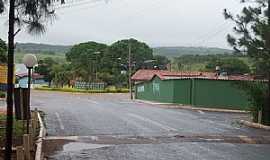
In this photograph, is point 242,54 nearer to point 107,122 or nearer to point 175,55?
point 107,122

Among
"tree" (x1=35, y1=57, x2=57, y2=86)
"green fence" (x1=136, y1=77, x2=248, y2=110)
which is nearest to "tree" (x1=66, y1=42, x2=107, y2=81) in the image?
"tree" (x1=35, y1=57, x2=57, y2=86)

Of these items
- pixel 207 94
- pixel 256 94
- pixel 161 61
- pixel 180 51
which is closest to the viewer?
pixel 256 94

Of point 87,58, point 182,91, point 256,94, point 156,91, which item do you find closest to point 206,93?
point 182,91

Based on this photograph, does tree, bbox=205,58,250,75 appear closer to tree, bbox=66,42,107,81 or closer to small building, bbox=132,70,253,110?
tree, bbox=66,42,107,81

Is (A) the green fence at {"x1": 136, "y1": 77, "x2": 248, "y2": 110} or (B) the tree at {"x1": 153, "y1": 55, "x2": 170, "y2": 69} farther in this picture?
(B) the tree at {"x1": 153, "y1": 55, "x2": 170, "y2": 69}

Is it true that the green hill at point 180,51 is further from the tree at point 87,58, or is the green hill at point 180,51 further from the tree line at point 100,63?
the tree at point 87,58

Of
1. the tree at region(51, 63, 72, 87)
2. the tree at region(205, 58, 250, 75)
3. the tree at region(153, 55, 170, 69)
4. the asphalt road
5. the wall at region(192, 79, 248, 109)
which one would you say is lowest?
the asphalt road

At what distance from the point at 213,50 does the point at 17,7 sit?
84184mm

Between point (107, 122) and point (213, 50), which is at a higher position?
point (213, 50)

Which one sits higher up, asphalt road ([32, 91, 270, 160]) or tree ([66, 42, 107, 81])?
tree ([66, 42, 107, 81])

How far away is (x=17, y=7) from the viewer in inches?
376

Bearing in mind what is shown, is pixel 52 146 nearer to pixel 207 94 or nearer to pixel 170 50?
pixel 207 94

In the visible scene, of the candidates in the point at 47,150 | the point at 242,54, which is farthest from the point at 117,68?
the point at 47,150

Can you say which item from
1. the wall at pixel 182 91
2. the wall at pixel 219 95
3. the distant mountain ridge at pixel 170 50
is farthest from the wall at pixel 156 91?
the distant mountain ridge at pixel 170 50
